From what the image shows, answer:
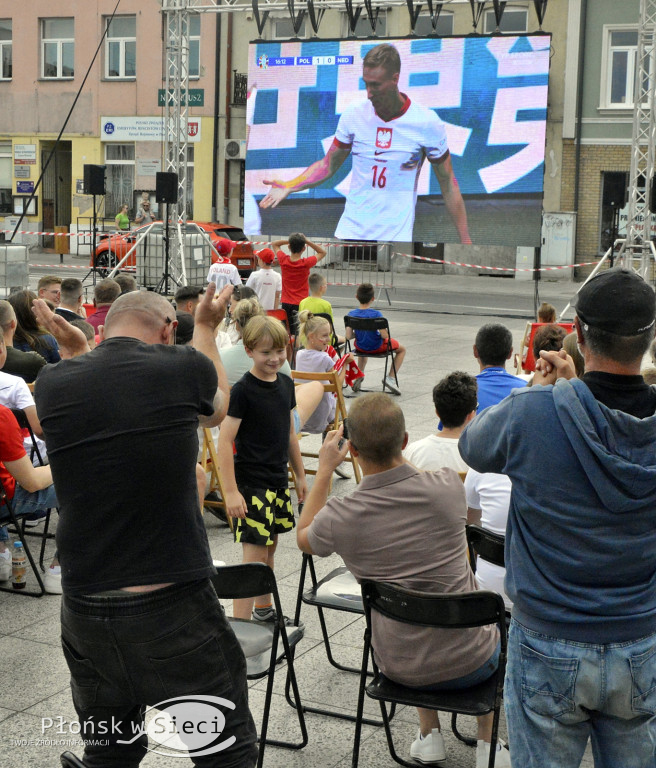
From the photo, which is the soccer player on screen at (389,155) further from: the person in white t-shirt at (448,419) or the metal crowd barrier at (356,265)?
the person in white t-shirt at (448,419)

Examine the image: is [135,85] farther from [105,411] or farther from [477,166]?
[105,411]

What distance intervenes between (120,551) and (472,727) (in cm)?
189

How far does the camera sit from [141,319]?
308 cm

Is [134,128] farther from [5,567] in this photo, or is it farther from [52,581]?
[52,581]

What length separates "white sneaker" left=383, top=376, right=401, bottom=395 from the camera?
1135 cm

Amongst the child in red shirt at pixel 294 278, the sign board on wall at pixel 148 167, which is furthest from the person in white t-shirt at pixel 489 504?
the sign board on wall at pixel 148 167

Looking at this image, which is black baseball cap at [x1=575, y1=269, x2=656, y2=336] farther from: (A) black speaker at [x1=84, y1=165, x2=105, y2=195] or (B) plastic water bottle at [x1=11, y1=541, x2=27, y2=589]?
(A) black speaker at [x1=84, y1=165, x2=105, y2=195]

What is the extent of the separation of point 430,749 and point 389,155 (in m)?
17.1

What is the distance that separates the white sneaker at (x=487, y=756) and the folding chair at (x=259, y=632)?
67cm

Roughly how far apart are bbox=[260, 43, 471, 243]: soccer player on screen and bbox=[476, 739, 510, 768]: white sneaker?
648 inches

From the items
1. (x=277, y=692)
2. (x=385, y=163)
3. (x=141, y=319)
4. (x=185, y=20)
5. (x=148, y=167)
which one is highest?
(x=185, y=20)

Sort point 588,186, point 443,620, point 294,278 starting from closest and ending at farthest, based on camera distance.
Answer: point 443,620 < point 294,278 < point 588,186

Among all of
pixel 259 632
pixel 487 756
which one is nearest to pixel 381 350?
pixel 259 632

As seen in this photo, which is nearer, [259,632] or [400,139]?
[259,632]
